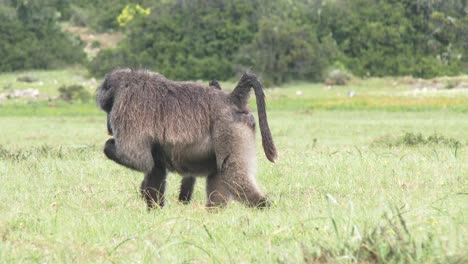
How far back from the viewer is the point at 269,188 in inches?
352

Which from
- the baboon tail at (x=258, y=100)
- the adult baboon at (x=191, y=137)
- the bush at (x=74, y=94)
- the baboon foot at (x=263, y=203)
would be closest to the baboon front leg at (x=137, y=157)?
the adult baboon at (x=191, y=137)

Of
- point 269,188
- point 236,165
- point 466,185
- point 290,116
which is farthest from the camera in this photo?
point 290,116

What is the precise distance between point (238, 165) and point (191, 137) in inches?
20.7

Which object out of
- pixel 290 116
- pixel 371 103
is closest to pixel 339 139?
pixel 290 116

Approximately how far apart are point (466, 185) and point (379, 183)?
0.88m

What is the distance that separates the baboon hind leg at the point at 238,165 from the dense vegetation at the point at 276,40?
3767 centimetres

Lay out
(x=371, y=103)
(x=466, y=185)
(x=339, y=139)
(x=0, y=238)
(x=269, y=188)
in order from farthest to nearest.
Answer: (x=371, y=103) → (x=339, y=139) → (x=269, y=188) → (x=466, y=185) → (x=0, y=238)

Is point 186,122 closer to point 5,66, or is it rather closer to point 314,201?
point 314,201

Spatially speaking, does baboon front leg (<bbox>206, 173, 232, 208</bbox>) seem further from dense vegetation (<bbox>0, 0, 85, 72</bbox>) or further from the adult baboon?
dense vegetation (<bbox>0, 0, 85, 72</bbox>)

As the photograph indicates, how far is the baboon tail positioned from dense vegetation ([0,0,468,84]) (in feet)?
122

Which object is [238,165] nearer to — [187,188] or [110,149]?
[187,188]

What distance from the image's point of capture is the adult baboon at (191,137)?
24.6ft

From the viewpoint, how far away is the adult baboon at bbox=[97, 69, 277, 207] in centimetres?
750

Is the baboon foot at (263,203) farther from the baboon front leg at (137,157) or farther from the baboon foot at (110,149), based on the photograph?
the baboon foot at (110,149)
